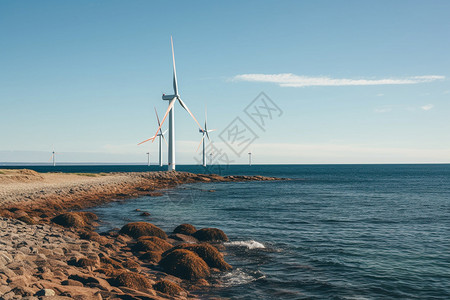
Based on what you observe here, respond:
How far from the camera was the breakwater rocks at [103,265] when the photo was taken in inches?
423

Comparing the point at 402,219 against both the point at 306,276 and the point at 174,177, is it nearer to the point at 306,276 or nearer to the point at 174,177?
the point at 306,276

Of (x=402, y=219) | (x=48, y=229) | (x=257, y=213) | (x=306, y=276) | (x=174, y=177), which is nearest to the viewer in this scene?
(x=306, y=276)

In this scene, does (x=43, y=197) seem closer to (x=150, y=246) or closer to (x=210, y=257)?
(x=150, y=246)

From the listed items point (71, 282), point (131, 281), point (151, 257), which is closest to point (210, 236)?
point (151, 257)

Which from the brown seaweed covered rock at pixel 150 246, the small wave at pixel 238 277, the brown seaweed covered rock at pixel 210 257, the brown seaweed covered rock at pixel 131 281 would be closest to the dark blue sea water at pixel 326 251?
the small wave at pixel 238 277

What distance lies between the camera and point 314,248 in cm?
2306

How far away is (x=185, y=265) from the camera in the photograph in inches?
651

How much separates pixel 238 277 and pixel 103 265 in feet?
20.5

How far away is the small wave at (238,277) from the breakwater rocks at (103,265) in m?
0.64

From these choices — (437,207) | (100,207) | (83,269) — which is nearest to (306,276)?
(83,269)

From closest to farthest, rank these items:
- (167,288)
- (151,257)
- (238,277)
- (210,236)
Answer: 1. (167,288)
2. (238,277)
3. (151,257)
4. (210,236)

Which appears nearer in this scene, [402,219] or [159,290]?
[159,290]

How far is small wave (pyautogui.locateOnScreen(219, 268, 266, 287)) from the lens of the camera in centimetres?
1592

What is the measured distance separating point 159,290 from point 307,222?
22669 mm
